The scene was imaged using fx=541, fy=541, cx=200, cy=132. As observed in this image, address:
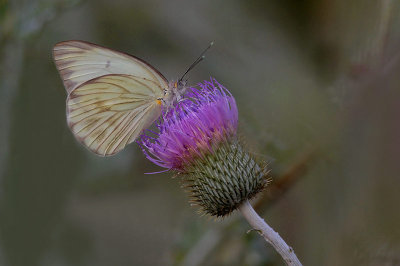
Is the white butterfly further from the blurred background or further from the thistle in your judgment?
the blurred background

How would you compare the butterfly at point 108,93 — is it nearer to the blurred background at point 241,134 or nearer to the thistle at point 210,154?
the thistle at point 210,154

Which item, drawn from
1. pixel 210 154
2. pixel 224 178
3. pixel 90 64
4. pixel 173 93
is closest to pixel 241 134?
pixel 210 154

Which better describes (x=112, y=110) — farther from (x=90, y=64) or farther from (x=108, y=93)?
(x=90, y=64)

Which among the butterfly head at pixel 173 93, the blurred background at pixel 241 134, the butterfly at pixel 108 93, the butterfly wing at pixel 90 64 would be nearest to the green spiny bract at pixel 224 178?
the blurred background at pixel 241 134

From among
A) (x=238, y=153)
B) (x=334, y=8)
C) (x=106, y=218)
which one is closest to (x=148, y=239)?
(x=106, y=218)

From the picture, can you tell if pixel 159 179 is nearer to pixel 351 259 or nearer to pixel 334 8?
pixel 334 8

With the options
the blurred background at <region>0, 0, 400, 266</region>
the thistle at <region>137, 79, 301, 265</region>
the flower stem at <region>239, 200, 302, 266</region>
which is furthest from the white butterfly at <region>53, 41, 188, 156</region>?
the flower stem at <region>239, 200, 302, 266</region>

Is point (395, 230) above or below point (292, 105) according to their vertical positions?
below

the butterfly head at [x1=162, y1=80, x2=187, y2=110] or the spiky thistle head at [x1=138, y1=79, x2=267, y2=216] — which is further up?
the butterfly head at [x1=162, y1=80, x2=187, y2=110]
